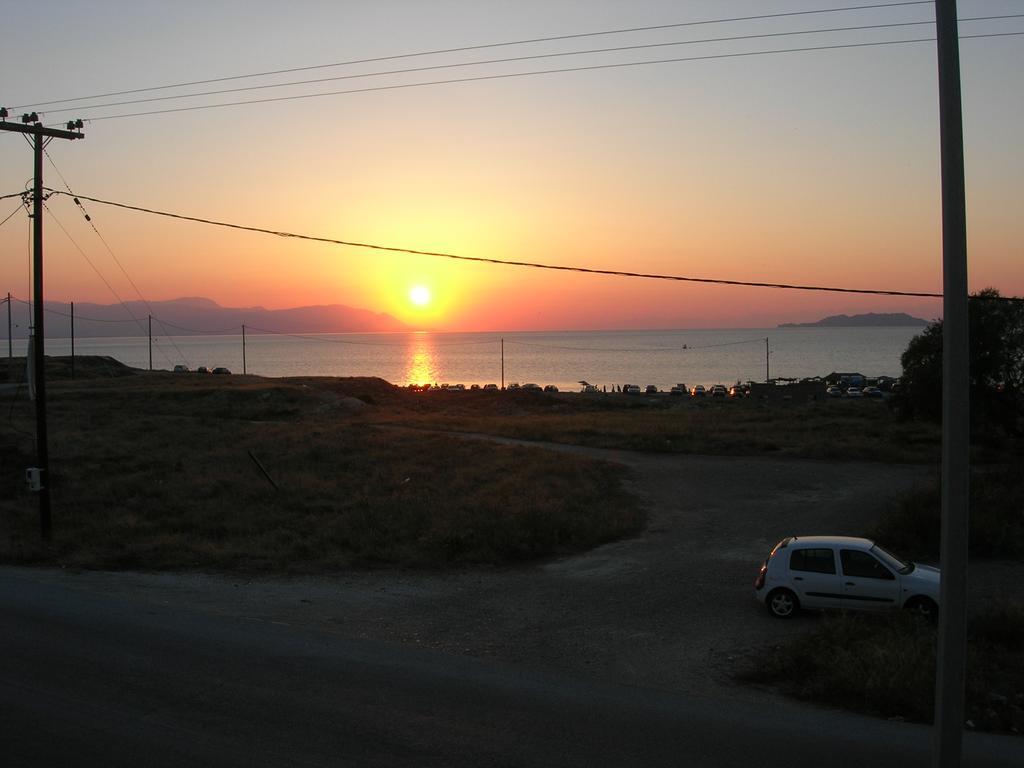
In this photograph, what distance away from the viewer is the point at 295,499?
23078mm

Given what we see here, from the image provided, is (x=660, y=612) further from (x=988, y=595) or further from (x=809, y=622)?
(x=988, y=595)

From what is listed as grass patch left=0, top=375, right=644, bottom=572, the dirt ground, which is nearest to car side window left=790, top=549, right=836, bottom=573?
the dirt ground

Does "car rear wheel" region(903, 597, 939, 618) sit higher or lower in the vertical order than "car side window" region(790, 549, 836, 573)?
lower

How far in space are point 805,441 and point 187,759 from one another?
3162cm

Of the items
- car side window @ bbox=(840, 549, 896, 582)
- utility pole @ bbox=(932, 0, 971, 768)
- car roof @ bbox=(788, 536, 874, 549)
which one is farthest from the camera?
car roof @ bbox=(788, 536, 874, 549)

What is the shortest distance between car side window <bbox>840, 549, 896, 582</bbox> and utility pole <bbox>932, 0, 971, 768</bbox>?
762 centimetres

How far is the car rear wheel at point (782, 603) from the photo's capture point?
12750 mm

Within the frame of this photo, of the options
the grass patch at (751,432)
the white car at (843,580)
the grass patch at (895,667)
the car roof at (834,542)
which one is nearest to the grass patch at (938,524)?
the white car at (843,580)

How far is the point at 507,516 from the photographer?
1933 centimetres

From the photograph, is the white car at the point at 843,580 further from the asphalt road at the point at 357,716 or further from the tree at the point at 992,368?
the tree at the point at 992,368

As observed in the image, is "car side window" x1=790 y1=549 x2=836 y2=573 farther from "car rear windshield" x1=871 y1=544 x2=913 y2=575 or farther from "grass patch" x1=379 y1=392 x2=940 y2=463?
"grass patch" x1=379 y1=392 x2=940 y2=463

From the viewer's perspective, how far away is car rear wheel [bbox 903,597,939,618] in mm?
12219

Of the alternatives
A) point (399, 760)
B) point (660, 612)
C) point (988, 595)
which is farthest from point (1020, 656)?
point (399, 760)

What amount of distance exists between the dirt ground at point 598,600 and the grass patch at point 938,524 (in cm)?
82
